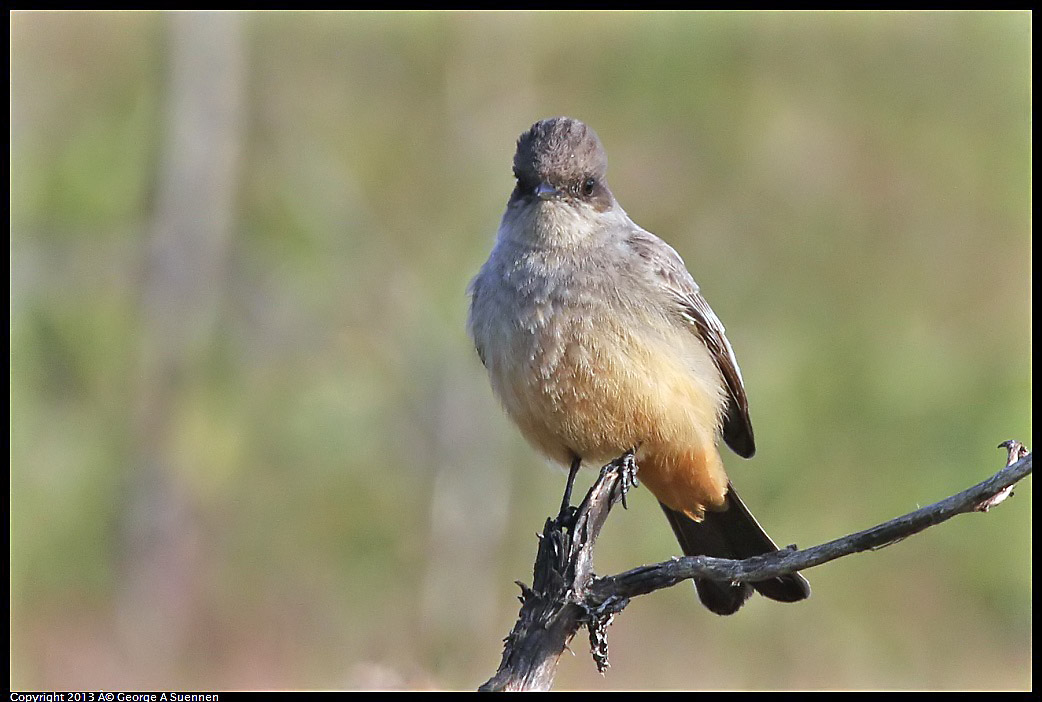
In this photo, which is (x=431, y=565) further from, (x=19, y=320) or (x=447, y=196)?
(x=19, y=320)

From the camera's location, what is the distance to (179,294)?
898 centimetres

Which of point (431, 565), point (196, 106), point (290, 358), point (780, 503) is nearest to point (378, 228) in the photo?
point (290, 358)

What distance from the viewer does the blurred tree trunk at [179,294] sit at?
855 centimetres

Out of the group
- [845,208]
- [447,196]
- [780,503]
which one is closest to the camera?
[780,503]

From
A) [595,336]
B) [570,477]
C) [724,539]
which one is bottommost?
[724,539]

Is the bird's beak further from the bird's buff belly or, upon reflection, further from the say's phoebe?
the bird's buff belly

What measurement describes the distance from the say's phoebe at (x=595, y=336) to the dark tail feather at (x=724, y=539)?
0.01 meters

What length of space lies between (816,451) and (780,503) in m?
0.51

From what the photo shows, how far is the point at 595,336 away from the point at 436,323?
12.8 ft

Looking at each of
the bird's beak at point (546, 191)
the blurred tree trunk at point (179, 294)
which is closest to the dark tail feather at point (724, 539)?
the bird's beak at point (546, 191)

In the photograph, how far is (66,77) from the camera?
9.03 meters

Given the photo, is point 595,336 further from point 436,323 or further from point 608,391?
point 436,323

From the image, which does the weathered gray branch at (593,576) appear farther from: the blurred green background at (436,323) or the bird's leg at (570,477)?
the blurred green background at (436,323)

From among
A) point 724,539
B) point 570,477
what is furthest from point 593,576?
point 724,539
